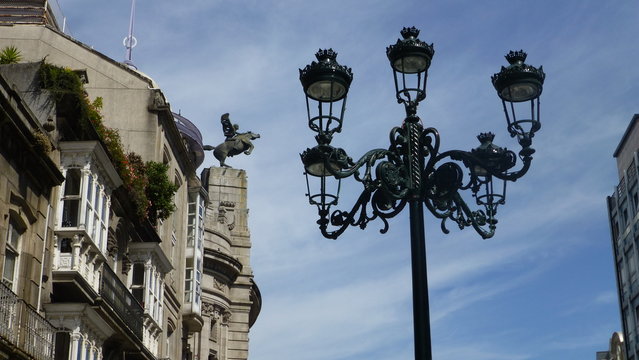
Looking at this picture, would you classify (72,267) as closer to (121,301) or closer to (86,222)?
(86,222)

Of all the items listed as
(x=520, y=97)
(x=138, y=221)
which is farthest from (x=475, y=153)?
(x=138, y=221)

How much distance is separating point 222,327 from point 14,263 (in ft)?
86.9

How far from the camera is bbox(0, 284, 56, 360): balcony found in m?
18.6

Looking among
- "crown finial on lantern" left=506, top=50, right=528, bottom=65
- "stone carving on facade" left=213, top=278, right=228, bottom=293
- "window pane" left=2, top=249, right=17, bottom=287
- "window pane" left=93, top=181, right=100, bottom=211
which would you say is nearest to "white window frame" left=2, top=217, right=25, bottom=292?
"window pane" left=2, top=249, right=17, bottom=287

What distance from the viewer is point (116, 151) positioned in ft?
90.4

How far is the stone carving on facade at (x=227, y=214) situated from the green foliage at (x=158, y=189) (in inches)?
675

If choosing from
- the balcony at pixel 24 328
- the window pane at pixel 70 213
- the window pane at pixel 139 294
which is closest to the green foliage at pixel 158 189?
the window pane at pixel 139 294

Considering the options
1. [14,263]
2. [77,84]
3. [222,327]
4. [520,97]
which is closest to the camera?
[520,97]

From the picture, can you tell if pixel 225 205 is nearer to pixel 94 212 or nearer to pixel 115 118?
pixel 115 118

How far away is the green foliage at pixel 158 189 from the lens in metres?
30.6

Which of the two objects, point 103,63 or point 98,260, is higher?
point 103,63

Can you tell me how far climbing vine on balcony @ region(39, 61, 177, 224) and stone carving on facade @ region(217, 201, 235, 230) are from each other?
55.0 feet

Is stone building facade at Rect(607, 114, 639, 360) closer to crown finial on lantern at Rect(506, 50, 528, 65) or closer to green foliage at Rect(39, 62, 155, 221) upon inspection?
green foliage at Rect(39, 62, 155, 221)

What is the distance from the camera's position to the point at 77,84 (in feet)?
79.5
